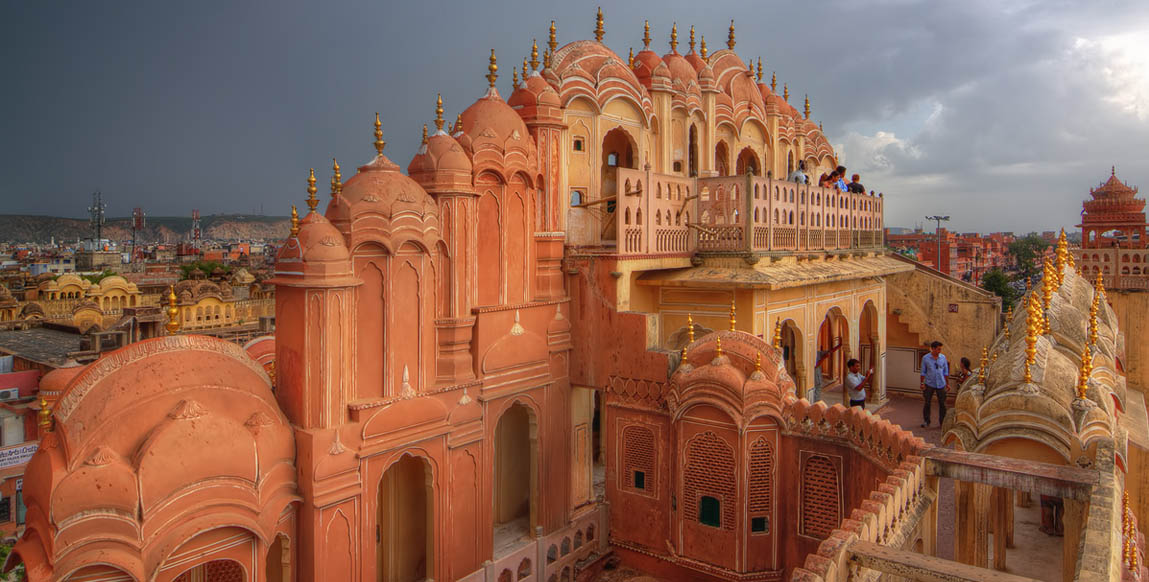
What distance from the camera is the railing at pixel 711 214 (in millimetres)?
12320

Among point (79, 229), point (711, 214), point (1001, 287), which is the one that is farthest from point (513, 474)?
point (79, 229)

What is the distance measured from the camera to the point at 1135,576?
23.6 ft

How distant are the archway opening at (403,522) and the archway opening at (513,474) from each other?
1.52 metres

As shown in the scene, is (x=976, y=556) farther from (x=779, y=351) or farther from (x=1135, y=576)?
(x=779, y=351)

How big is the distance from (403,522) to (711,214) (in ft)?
26.5

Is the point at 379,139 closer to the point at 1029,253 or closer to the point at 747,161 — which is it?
the point at 747,161

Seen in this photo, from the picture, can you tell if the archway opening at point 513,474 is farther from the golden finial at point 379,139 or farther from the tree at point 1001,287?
the tree at point 1001,287

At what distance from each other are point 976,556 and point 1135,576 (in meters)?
1.42

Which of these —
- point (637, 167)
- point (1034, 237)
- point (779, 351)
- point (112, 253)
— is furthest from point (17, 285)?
point (1034, 237)

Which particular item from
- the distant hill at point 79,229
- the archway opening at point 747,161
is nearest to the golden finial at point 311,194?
the archway opening at point 747,161

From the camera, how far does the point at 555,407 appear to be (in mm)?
12008

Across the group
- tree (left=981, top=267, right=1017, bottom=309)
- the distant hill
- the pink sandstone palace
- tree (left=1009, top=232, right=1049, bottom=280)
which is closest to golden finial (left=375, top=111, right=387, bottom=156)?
the pink sandstone palace

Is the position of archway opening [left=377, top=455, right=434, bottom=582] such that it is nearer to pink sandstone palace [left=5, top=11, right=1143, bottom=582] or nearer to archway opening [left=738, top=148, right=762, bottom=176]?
pink sandstone palace [left=5, top=11, right=1143, bottom=582]

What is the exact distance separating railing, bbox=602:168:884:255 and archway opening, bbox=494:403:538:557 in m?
3.84
